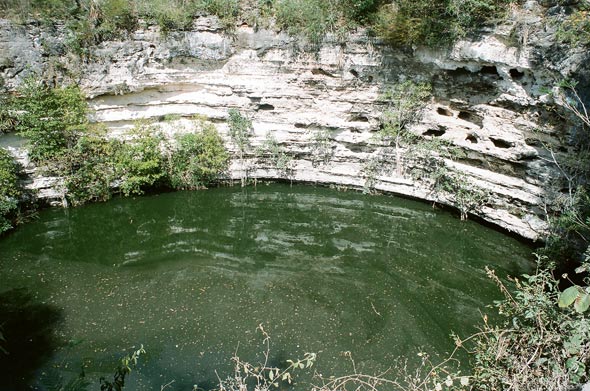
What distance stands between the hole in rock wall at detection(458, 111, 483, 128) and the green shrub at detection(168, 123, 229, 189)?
7316mm

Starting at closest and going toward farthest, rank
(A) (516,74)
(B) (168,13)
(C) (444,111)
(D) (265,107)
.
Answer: (A) (516,74), (C) (444,111), (B) (168,13), (D) (265,107)

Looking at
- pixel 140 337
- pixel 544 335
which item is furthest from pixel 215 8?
pixel 544 335

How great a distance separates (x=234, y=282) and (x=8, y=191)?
6.81 m

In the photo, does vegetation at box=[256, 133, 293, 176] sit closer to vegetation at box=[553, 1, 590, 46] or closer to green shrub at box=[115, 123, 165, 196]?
green shrub at box=[115, 123, 165, 196]

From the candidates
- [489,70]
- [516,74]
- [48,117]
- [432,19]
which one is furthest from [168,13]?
[516,74]

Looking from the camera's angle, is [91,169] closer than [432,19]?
No

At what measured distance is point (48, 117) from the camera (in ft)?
39.9

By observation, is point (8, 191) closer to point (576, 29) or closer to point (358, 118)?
point (358, 118)

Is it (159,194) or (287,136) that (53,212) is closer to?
(159,194)

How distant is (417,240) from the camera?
11.3m

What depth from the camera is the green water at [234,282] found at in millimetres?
7297

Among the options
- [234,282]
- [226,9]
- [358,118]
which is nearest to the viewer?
[234,282]

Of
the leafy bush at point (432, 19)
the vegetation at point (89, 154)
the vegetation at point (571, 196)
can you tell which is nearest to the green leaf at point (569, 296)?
the vegetation at point (571, 196)

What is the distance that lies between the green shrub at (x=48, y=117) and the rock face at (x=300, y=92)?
2.78 feet
